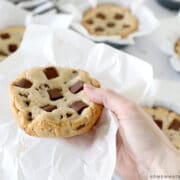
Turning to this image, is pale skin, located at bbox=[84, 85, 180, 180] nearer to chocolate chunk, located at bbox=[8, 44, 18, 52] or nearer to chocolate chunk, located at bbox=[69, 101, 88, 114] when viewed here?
chocolate chunk, located at bbox=[69, 101, 88, 114]

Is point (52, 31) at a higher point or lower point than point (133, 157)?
higher

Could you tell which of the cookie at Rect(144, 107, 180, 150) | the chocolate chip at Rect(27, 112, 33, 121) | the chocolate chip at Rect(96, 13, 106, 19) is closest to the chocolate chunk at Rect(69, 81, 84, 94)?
the chocolate chip at Rect(27, 112, 33, 121)

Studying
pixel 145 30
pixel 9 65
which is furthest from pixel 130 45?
pixel 9 65

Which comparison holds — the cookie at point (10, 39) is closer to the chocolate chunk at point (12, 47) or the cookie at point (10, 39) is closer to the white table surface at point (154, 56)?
the chocolate chunk at point (12, 47)

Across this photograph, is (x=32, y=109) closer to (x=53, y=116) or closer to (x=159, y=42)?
(x=53, y=116)

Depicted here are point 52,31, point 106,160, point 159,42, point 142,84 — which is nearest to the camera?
point 106,160

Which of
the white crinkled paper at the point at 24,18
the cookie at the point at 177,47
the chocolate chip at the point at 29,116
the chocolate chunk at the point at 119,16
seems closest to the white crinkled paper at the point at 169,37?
the cookie at the point at 177,47

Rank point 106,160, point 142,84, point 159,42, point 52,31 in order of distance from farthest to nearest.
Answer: point 159,42
point 52,31
point 142,84
point 106,160
